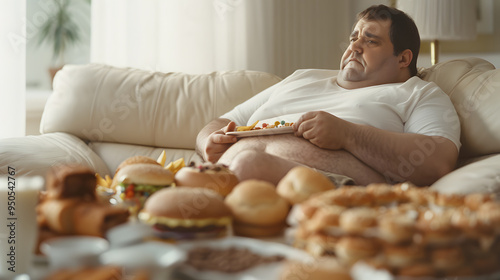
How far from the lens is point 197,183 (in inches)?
46.9

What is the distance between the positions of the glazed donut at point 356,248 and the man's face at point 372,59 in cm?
141

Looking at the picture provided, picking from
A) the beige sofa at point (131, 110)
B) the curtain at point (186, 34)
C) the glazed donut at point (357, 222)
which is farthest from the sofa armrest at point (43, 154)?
the glazed donut at point (357, 222)

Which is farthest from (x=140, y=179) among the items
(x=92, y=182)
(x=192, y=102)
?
(x=192, y=102)

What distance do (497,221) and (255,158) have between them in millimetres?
779

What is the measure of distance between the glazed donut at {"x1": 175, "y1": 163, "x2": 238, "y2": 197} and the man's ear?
1128 mm

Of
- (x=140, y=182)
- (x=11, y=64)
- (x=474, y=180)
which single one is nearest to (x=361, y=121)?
(x=474, y=180)

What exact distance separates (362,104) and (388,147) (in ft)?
0.80

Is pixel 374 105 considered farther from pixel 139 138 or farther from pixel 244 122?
pixel 139 138

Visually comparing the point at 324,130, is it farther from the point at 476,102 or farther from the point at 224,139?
the point at 476,102

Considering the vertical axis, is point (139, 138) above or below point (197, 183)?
below

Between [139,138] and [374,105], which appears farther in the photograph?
[139,138]

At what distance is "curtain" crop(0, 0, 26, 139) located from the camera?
9.27ft

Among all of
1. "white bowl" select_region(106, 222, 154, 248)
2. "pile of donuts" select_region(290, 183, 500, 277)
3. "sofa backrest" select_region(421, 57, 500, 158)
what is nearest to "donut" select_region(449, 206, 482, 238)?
"pile of donuts" select_region(290, 183, 500, 277)

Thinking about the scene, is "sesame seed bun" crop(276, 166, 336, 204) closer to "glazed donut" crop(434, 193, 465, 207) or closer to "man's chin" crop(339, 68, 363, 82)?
"glazed donut" crop(434, 193, 465, 207)
